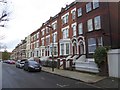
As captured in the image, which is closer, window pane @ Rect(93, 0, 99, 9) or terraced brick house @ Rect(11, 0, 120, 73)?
terraced brick house @ Rect(11, 0, 120, 73)

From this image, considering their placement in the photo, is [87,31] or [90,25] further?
[87,31]

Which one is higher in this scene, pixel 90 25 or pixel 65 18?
pixel 65 18

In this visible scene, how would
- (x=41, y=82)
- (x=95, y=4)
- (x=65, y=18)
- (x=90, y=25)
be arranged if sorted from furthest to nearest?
1. (x=65, y=18)
2. (x=90, y=25)
3. (x=95, y=4)
4. (x=41, y=82)

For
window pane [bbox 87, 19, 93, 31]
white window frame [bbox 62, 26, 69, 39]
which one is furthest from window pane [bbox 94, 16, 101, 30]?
white window frame [bbox 62, 26, 69, 39]

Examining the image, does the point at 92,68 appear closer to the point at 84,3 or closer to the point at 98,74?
the point at 98,74

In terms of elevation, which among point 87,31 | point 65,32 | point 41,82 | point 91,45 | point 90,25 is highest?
point 65,32

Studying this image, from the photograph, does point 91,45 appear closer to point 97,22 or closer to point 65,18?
point 97,22

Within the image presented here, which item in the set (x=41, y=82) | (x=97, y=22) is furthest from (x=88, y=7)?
(x=41, y=82)

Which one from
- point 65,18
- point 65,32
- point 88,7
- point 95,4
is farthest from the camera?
point 65,18

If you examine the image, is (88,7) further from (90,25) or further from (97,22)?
(97,22)

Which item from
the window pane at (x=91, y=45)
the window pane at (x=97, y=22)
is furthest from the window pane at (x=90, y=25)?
the window pane at (x=91, y=45)

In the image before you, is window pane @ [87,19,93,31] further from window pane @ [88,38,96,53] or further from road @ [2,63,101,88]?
road @ [2,63,101,88]

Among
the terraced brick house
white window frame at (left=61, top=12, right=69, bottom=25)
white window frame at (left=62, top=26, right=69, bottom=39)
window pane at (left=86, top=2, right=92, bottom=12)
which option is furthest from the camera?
white window frame at (left=61, top=12, right=69, bottom=25)

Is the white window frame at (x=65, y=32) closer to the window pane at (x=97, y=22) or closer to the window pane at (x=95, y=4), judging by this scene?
the window pane at (x=95, y=4)
